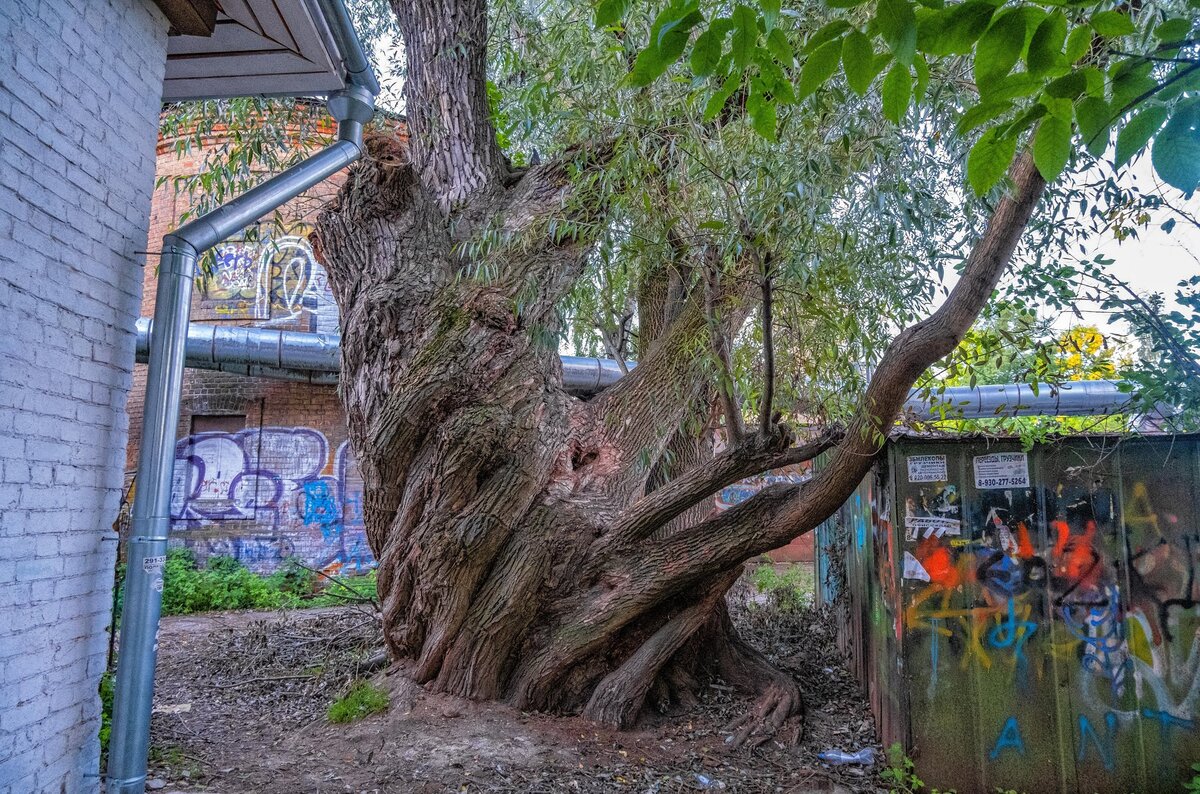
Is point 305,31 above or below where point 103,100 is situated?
above

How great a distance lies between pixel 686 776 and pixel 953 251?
12.4 feet

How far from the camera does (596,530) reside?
519cm

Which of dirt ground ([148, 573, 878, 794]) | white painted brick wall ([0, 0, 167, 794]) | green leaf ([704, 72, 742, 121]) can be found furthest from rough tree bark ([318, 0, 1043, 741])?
green leaf ([704, 72, 742, 121])

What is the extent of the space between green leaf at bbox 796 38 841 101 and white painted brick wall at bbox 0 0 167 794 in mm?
2680

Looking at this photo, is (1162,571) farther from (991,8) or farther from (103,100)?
(103,100)

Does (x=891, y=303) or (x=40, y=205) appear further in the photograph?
(x=891, y=303)

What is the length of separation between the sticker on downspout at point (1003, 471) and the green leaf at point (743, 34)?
136 inches

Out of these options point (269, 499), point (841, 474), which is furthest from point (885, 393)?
point (269, 499)

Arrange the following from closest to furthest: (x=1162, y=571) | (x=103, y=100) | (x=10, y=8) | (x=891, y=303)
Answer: (x=10, y=8)
(x=103, y=100)
(x=1162, y=571)
(x=891, y=303)

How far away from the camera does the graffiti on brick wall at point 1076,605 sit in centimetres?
420

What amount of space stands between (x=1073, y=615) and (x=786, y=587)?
4694mm

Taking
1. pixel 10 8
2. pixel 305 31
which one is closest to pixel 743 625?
pixel 305 31

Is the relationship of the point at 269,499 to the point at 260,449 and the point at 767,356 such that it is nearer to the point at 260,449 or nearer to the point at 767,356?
the point at 260,449

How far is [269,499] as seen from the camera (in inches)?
433
